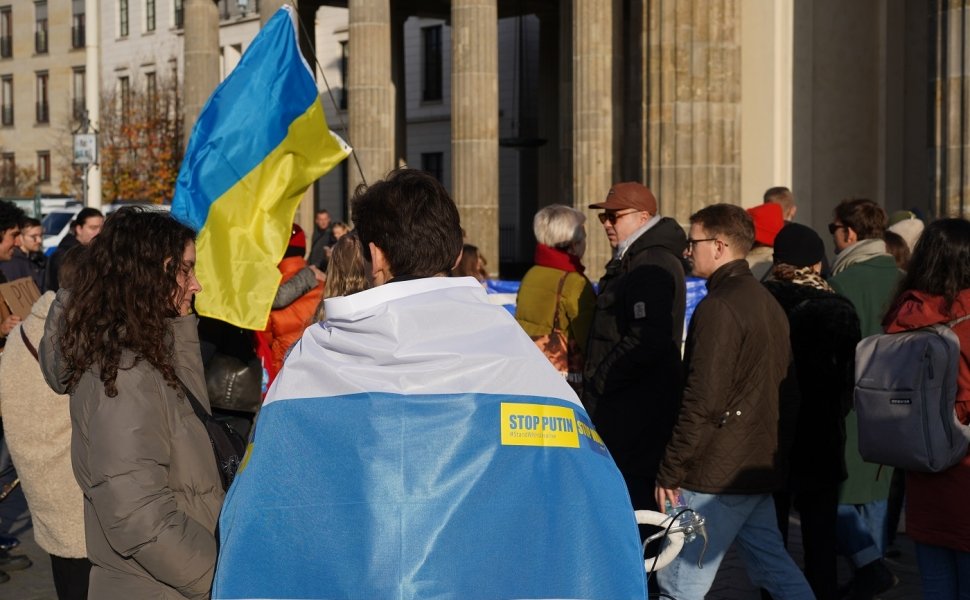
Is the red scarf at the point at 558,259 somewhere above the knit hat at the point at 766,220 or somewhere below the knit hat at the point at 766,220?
below

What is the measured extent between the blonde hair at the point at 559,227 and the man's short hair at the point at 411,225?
4458 mm

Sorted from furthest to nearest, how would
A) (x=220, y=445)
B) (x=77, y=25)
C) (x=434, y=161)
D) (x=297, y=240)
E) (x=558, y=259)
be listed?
1. (x=77, y=25)
2. (x=434, y=161)
3. (x=297, y=240)
4. (x=558, y=259)
5. (x=220, y=445)

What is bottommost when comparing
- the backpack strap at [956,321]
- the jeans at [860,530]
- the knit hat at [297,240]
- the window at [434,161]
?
the jeans at [860,530]

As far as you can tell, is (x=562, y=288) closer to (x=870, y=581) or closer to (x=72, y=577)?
(x=870, y=581)

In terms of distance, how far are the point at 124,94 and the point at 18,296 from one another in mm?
47520

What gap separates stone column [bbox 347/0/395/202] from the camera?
24172 mm

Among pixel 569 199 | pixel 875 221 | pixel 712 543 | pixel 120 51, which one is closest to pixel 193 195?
pixel 712 543

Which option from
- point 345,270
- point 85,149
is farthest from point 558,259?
point 85,149

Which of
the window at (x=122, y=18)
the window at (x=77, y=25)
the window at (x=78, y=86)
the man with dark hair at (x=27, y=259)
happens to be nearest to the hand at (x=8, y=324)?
the man with dark hair at (x=27, y=259)

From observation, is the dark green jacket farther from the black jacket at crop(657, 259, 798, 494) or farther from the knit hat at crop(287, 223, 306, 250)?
the knit hat at crop(287, 223, 306, 250)

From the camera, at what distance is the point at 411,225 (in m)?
2.81

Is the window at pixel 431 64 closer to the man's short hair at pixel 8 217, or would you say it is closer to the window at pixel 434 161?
the window at pixel 434 161

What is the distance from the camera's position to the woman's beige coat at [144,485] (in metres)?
3.49

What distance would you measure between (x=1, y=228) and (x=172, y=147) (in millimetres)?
43173
